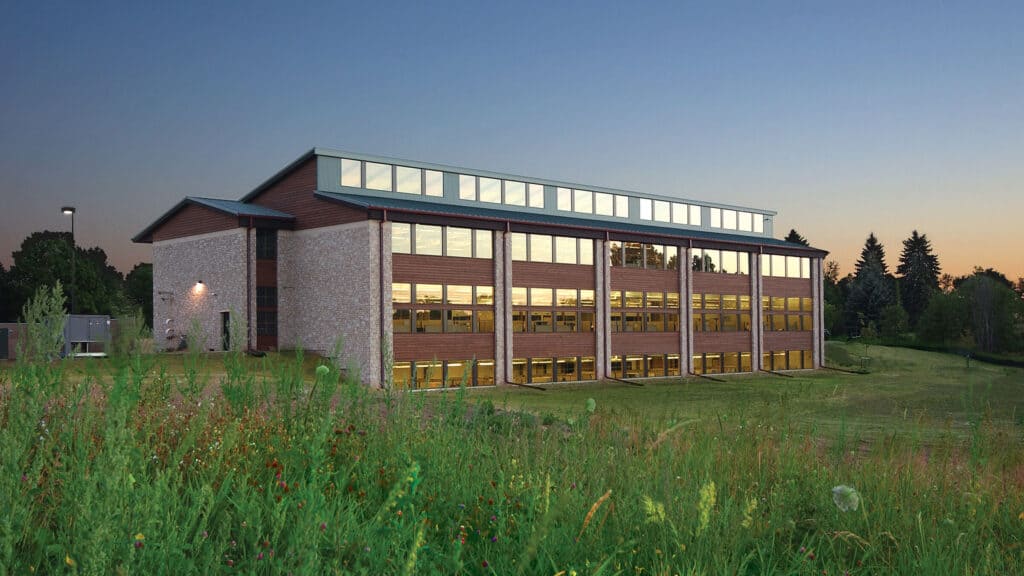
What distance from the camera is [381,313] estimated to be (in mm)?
39500

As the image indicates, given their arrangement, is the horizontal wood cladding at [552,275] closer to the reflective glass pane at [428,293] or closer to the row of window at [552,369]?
the row of window at [552,369]

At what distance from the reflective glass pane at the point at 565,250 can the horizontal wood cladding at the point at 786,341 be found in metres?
20.6

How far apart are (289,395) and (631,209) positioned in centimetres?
5148

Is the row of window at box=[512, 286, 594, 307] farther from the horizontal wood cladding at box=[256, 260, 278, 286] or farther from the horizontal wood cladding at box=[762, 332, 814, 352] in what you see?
the horizontal wood cladding at box=[762, 332, 814, 352]

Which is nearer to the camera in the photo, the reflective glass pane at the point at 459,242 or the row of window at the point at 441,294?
the row of window at the point at 441,294

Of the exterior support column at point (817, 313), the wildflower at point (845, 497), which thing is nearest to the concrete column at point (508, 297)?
the exterior support column at point (817, 313)

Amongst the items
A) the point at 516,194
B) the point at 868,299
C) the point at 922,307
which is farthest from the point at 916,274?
the point at 516,194

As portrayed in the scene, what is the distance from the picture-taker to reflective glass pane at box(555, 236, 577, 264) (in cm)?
4762

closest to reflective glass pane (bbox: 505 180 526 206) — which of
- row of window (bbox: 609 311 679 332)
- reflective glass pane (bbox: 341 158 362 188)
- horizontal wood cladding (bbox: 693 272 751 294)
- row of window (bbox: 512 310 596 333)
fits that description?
row of window (bbox: 512 310 596 333)

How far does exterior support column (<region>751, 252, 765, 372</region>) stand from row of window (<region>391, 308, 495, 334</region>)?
24.7 m

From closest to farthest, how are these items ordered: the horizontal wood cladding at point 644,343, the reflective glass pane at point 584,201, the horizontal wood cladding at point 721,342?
the horizontal wood cladding at point 644,343, the reflective glass pane at point 584,201, the horizontal wood cladding at point 721,342

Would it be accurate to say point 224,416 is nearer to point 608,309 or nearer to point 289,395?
Answer: point 289,395

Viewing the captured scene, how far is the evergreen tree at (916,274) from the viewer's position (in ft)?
413

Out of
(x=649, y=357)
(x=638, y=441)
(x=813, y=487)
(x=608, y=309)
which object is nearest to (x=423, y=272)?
(x=608, y=309)
